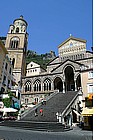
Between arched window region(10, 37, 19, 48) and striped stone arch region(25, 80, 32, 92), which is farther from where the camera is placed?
arched window region(10, 37, 19, 48)

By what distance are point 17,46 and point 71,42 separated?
16.3m

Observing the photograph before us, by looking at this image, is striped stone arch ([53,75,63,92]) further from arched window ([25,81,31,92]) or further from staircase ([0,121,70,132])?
staircase ([0,121,70,132])

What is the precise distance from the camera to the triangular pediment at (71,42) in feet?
135

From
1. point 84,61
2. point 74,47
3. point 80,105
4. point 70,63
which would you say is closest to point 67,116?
point 80,105

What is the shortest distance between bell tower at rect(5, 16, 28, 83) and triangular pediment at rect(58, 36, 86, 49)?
37.9 ft

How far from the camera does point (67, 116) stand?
16938 millimetres

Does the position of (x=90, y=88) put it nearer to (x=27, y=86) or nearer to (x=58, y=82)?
(x=58, y=82)

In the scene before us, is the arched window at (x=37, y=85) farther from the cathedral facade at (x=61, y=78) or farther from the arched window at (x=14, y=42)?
the arched window at (x=14, y=42)

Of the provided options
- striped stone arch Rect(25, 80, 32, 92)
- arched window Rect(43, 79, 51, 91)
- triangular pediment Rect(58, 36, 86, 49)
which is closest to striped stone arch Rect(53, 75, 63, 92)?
arched window Rect(43, 79, 51, 91)

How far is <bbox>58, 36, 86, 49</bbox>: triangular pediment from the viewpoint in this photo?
1625 inches
